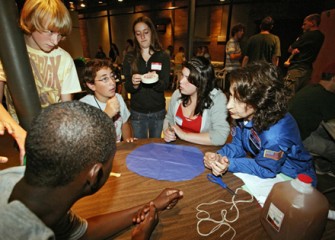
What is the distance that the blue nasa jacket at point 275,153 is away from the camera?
1253 millimetres

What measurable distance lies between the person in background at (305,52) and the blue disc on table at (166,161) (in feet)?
11.4

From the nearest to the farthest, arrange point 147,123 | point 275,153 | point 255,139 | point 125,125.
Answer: point 275,153, point 255,139, point 125,125, point 147,123

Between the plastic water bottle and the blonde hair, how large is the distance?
1.65 metres

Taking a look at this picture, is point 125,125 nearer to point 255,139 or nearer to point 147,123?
point 147,123

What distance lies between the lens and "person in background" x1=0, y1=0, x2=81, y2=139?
1.34 m

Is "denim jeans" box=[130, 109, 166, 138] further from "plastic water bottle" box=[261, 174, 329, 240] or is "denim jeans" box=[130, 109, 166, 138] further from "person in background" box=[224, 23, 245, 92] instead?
"person in background" box=[224, 23, 245, 92]

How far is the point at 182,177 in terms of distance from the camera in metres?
1.27

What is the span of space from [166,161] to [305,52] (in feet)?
12.6

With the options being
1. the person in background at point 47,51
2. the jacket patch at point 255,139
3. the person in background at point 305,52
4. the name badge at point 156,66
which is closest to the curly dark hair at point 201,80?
the name badge at point 156,66

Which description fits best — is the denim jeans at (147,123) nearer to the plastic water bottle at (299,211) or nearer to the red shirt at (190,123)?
the red shirt at (190,123)

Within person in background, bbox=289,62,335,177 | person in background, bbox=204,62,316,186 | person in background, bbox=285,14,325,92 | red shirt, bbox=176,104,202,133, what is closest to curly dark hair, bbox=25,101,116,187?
person in background, bbox=204,62,316,186

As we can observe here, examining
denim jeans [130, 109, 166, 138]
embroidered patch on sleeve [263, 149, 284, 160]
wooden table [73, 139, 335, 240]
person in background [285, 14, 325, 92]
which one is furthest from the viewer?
person in background [285, 14, 325, 92]

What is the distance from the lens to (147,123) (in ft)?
7.89

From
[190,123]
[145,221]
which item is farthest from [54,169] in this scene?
[190,123]
